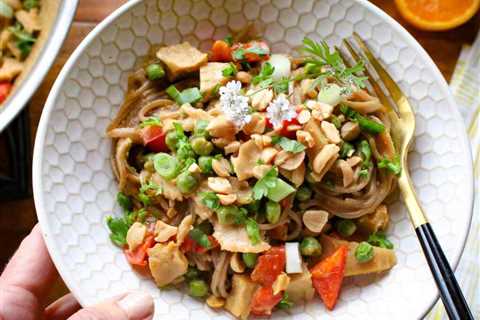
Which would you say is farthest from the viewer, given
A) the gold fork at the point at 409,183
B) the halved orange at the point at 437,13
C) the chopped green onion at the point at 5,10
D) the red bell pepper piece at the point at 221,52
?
the halved orange at the point at 437,13

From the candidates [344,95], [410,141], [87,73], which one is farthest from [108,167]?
[410,141]

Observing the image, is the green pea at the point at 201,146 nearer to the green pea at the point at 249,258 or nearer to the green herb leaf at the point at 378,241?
the green pea at the point at 249,258

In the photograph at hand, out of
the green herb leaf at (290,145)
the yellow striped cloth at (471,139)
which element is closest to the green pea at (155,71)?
the green herb leaf at (290,145)

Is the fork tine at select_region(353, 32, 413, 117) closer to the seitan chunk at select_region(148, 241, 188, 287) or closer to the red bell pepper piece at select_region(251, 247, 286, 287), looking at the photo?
the red bell pepper piece at select_region(251, 247, 286, 287)

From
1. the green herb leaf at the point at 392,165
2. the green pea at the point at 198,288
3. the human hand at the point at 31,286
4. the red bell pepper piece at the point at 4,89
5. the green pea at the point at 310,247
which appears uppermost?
the red bell pepper piece at the point at 4,89

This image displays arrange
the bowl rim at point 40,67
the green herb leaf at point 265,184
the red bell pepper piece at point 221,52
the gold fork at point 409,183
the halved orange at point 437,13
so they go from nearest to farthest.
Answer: the gold fork at point 409,183 → the green herb leaf at point 265,184 → the bowl rim at point 40,67 → the red bell pepper piece at point 221,52 → the halved orange at point 437,13

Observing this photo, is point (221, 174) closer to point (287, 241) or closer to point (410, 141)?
point (287, 241)
